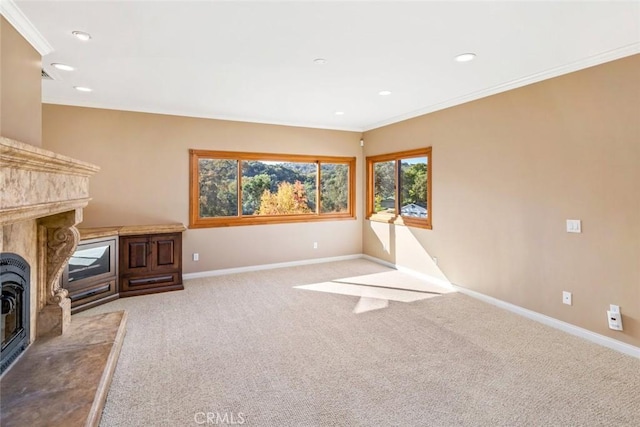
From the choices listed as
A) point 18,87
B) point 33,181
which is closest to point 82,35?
point 18,87

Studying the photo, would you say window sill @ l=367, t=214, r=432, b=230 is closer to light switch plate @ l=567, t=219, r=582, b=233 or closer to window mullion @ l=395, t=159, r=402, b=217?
window mullion @ l=395, t=159, r=402, b=217

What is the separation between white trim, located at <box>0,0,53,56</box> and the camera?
2133mm

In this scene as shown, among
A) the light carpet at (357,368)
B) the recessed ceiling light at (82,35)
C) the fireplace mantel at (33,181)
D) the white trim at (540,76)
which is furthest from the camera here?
the white trim at (540,76)

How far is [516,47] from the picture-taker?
2.79m

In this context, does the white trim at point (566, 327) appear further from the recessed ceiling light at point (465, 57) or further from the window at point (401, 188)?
the recessed ceiling light at point (465, 57)

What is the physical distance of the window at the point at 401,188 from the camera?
513 centimetres

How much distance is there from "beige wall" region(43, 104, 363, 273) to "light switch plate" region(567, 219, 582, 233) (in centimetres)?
384

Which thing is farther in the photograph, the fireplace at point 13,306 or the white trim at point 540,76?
the white trim at point 540,76

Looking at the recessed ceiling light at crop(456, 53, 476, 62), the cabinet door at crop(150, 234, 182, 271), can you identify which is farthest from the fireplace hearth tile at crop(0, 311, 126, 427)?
the recessed ceiling light at crop(456, 53, 476, 62)

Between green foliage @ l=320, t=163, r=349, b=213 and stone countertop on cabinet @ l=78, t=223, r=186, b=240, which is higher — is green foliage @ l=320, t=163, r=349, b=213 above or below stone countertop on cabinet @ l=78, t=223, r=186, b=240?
above

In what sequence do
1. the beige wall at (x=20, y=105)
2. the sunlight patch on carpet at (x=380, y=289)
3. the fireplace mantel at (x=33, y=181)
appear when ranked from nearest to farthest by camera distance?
1. the fireplace mantel at (x=33, y=181)
2. the beige wall at (x=20, y=105)
3. the sunlight patch on carpet at (x=380, y=289)

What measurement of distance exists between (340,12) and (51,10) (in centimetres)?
195

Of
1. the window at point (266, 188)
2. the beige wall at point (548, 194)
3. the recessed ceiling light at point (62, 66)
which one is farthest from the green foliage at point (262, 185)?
the recessed ceiling light at point (62, 66)

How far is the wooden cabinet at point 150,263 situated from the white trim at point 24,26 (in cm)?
231
